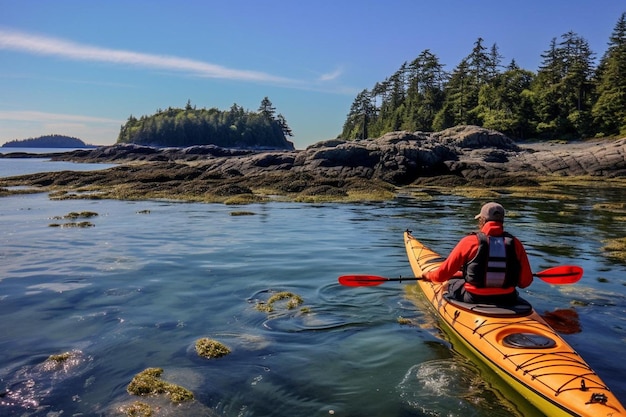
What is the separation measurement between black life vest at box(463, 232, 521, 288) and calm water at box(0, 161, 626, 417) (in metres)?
1.12

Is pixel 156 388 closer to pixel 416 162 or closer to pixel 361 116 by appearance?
pixel 416 162

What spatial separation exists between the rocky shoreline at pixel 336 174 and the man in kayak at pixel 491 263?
18041 millimetres

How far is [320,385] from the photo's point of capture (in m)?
5.50

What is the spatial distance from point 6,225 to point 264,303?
13.4 metres

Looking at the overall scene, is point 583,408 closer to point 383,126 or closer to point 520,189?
point 520,189

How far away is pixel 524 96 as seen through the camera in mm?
63594

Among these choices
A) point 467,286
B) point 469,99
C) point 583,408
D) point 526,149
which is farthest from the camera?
point 469,99

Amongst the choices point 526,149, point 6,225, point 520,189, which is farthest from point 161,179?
point 526,149

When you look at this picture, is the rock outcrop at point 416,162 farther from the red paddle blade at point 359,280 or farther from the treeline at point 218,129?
the treeline at point 218,129

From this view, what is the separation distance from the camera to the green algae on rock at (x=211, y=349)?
620 centimetres

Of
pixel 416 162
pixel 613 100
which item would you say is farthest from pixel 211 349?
pixel 613 100

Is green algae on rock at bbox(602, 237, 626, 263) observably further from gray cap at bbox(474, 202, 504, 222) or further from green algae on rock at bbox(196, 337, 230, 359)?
green algae on rock at bbox(196, 337, 230, 359)

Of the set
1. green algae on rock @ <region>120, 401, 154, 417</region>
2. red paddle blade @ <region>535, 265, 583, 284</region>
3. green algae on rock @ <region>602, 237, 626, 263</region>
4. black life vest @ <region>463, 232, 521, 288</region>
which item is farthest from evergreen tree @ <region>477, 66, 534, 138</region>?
green algae on rock @ <region>120, 401, 154, 417</region>

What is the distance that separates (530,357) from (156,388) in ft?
13.9
